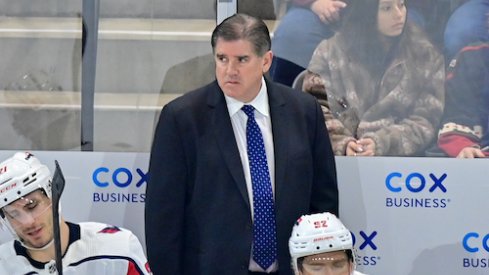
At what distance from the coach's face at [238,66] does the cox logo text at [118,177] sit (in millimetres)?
737

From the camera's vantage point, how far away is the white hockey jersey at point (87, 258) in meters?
4.25

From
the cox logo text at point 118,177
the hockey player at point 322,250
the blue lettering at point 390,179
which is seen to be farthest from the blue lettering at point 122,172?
the hockey player at point 322,250

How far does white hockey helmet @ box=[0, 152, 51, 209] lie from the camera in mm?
4266

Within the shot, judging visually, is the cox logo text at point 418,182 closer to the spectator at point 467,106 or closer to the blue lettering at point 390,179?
A: the blue lettering at point 390,179

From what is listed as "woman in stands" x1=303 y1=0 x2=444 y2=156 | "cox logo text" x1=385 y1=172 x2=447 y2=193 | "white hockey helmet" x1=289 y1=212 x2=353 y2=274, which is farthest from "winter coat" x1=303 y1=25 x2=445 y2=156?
"white hockey helmet" x1=289 y1=212 x2=353 y2=274

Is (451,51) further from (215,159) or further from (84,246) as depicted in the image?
(84,246)

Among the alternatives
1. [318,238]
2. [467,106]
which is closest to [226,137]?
[318,238]

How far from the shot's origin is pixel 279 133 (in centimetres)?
461

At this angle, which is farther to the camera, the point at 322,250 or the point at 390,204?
the point at 390,204

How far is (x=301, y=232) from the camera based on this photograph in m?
4.17

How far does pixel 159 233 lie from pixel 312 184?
23.7 inches

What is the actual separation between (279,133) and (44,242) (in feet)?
3.15

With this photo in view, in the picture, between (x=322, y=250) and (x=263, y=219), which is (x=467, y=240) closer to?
(x=263, y=219)

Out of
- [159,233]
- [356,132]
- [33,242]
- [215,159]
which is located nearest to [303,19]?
[356,132]
